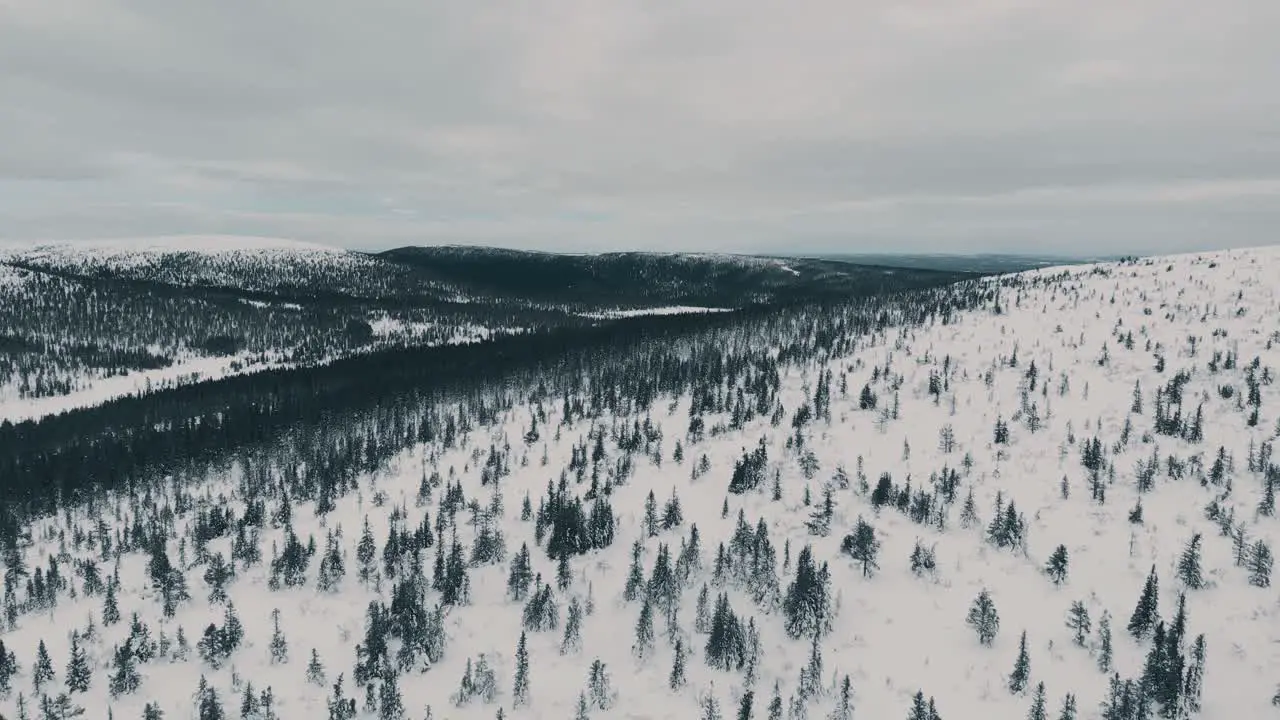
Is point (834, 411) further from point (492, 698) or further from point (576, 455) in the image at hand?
point (492, 698)

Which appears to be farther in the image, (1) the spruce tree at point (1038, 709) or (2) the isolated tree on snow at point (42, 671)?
(2) the isolated tree on snow at point (42, 671)

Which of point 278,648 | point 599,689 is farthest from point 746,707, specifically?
point 278,648

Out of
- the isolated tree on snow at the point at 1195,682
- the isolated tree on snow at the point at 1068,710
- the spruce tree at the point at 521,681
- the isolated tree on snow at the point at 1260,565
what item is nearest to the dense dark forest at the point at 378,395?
the spruce tree at the point at 521,681

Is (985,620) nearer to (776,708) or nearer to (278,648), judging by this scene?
(776,708)

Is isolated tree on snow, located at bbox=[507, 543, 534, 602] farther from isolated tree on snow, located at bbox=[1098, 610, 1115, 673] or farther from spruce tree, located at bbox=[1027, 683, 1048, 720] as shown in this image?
isolated tree on snow, located at bbox=[1098, 610, 1115, 673]

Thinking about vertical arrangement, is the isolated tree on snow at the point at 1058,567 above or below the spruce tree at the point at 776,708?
above

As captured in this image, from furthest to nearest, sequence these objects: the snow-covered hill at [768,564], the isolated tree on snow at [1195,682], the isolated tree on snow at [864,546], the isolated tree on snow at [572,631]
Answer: the isolated tree on snow at [864,546] → the isolated tree on snow at [572,631] → the snow-covered hill at [768,564] → the isolated tree on snow at [1195,682]

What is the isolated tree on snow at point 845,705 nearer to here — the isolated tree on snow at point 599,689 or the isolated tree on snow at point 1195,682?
the isolated tree on snow at point 599,689

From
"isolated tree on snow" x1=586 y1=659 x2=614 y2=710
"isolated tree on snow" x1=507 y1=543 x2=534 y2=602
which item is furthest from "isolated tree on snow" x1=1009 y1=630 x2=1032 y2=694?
"isolated tree on snow" x1=507 y1=543 x2=534 y2=602
